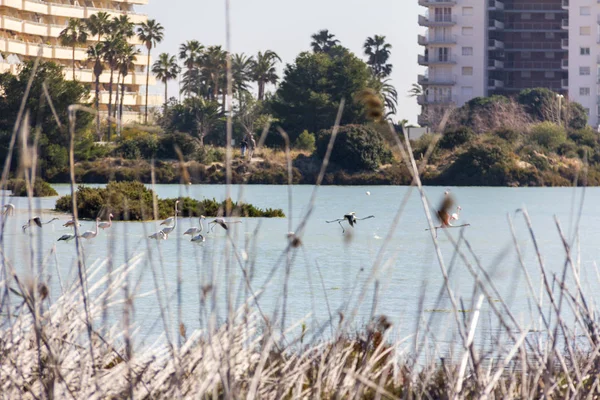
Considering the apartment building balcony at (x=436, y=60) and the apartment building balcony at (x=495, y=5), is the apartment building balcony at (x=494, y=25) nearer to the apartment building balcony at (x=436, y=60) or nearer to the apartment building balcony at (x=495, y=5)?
the apartment building balcony at (x=495, y=5)

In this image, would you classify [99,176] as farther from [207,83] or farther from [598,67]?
[598,67]

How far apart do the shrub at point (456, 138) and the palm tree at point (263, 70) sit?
27795 mm

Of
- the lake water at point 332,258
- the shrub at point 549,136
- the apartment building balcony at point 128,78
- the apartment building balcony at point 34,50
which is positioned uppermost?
the apartment building balcony at point 34,50

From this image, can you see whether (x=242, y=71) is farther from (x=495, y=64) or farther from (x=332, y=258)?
(x=332, y=258)

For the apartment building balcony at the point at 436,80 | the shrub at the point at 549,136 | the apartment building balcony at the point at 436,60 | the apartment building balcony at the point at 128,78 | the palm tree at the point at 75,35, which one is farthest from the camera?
the apartment building balcony at the point at 436,60

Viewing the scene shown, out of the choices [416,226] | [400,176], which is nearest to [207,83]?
[400,176]

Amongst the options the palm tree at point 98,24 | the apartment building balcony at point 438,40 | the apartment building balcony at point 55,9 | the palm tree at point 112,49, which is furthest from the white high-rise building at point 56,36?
the apartment building balcony at point 438,40

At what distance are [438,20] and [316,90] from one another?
1200 inches

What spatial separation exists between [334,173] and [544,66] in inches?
1814

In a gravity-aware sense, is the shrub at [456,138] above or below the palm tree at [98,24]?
below

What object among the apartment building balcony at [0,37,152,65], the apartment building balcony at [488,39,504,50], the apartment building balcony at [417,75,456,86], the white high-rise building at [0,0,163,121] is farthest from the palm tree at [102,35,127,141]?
the apartment building balcony at [488,39,504,50]

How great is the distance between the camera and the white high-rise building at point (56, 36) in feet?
250

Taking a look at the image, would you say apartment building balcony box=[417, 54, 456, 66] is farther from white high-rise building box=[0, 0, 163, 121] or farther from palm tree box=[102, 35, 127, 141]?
palm tree box=[102, 35, 127, 141]

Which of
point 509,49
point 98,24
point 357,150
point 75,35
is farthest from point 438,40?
point 357,150
